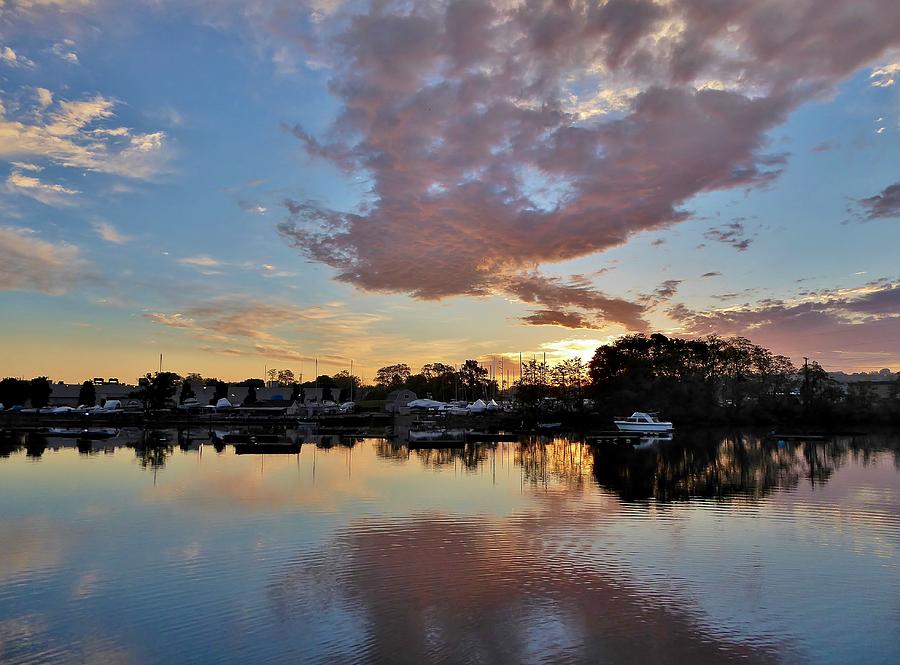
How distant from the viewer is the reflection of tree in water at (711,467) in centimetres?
3291

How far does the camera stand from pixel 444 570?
1653 centimetres

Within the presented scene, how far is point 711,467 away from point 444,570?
3373cm

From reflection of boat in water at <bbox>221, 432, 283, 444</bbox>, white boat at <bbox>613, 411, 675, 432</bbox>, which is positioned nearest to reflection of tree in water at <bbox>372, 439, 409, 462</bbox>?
reflection of boat in water at <bbox>221, 432, 283, 444</bbox>

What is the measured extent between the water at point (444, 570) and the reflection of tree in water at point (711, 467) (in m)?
0.71

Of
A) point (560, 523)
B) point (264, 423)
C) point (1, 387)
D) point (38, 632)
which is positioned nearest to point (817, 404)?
point (264, 423)

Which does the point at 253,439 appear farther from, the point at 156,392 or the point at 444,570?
the point at 444,570

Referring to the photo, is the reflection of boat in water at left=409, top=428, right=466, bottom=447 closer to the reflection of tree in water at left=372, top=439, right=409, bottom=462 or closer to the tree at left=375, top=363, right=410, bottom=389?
the reflection of tree in water at left=372, top=439, right=409, bottom=462

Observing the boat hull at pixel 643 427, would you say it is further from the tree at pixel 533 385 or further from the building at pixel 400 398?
the building at pixel 400 398

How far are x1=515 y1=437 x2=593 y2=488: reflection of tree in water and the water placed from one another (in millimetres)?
1567

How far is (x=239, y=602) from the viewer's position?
46.1 ft

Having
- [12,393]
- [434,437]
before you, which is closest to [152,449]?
[434,437]

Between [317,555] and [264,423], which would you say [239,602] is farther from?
[264,423]

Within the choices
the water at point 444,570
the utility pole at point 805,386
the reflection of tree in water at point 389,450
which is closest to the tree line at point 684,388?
the utility pole at point 805,386

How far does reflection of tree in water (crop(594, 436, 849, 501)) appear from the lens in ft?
108
